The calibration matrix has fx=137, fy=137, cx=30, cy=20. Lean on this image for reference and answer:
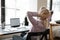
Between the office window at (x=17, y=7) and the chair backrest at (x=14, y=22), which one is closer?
the chair backrest at (x=14, y=22)

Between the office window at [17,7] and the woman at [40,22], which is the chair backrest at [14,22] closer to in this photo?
the office window at [17,7]

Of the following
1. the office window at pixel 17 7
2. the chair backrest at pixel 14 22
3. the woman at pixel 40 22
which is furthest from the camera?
the office window at pixel 17 7

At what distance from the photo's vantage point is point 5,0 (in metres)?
3.19

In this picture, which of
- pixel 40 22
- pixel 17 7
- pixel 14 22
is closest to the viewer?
pixel 40 22

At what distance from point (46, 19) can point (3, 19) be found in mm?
1026

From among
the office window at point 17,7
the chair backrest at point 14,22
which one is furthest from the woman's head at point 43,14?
the office window at point 17,7

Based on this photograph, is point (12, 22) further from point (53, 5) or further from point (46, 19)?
point (53, 5)

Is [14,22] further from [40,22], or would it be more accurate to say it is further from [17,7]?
[40,22]

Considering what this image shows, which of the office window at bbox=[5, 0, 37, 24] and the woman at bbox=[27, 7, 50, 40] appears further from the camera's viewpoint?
the office window at bbox=[5, 0, 37, 24]

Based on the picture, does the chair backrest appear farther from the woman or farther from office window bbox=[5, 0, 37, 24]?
the woman

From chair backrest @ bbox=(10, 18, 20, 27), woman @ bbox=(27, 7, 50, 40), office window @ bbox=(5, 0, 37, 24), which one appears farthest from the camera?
office window @ bbox=(5, 0, 37, 24)

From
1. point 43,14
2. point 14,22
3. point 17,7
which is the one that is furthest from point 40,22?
point 17,7

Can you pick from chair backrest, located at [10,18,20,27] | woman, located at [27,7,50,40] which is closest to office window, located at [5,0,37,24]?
chair backrest, located at [10,18,20,27]

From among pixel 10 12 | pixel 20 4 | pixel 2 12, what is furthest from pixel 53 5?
pixel 2 12
